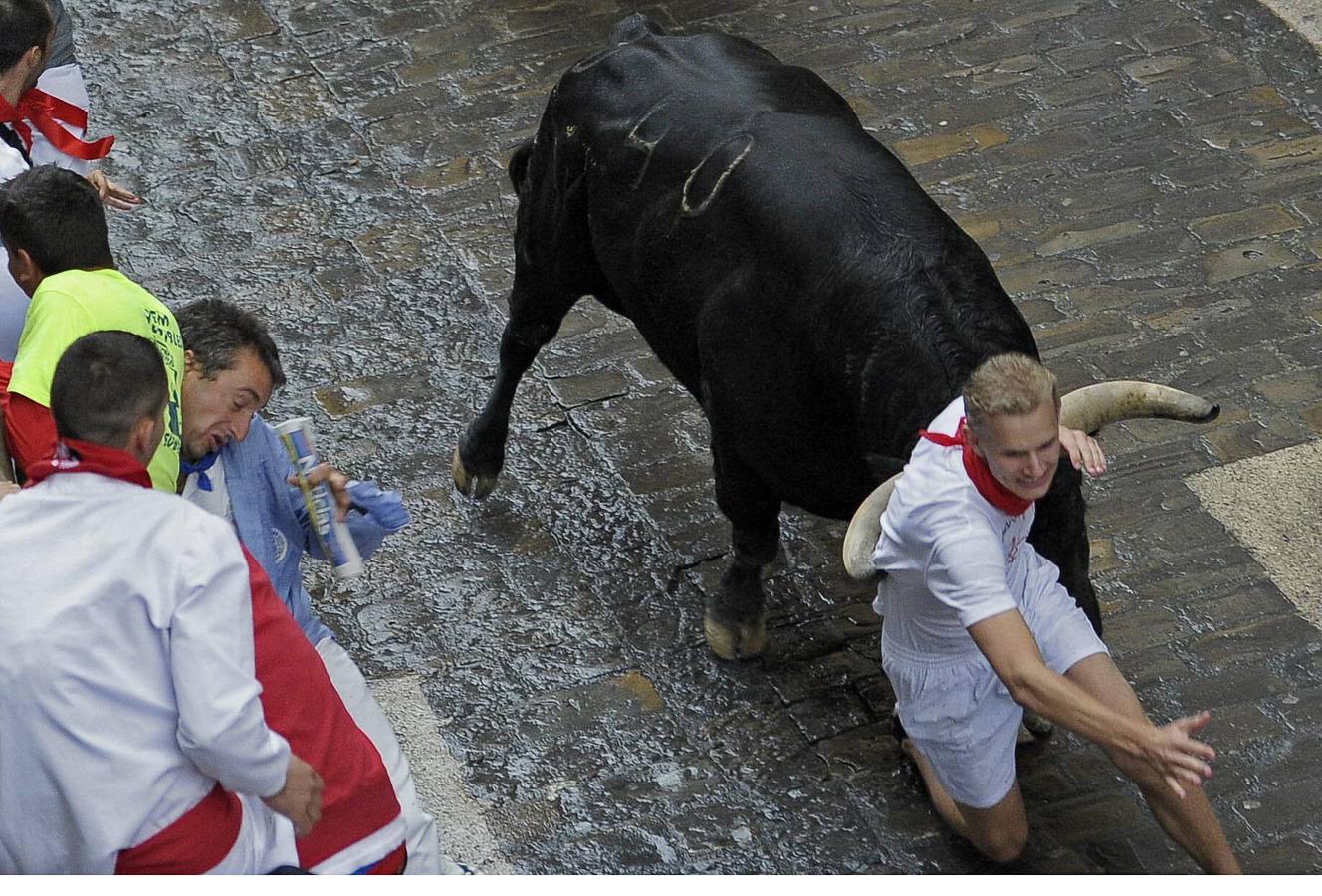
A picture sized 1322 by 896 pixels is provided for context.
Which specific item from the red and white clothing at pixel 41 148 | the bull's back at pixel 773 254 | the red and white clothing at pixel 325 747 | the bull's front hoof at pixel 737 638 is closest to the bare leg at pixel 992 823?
the bull's front hoof at pixel 737 638

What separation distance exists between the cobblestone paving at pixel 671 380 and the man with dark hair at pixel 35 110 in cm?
130

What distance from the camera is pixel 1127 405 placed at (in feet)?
12.8

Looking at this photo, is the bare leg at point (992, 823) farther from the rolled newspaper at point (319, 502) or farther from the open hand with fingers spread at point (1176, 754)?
the rolled newspaper at point (319, 502)

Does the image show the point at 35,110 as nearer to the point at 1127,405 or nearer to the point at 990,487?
the point at 990,487


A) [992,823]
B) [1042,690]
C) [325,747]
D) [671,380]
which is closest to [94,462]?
[325,747]

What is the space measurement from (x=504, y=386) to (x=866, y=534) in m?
2.05

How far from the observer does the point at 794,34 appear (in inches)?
316

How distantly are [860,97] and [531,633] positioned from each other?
3.41 metres

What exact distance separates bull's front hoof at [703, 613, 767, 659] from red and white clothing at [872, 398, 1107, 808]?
85 centimetres

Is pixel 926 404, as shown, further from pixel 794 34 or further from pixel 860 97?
pixel 794 34

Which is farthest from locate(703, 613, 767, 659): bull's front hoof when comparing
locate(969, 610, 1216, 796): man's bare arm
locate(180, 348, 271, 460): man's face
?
locate(180, 348, 271, 460): man's face
